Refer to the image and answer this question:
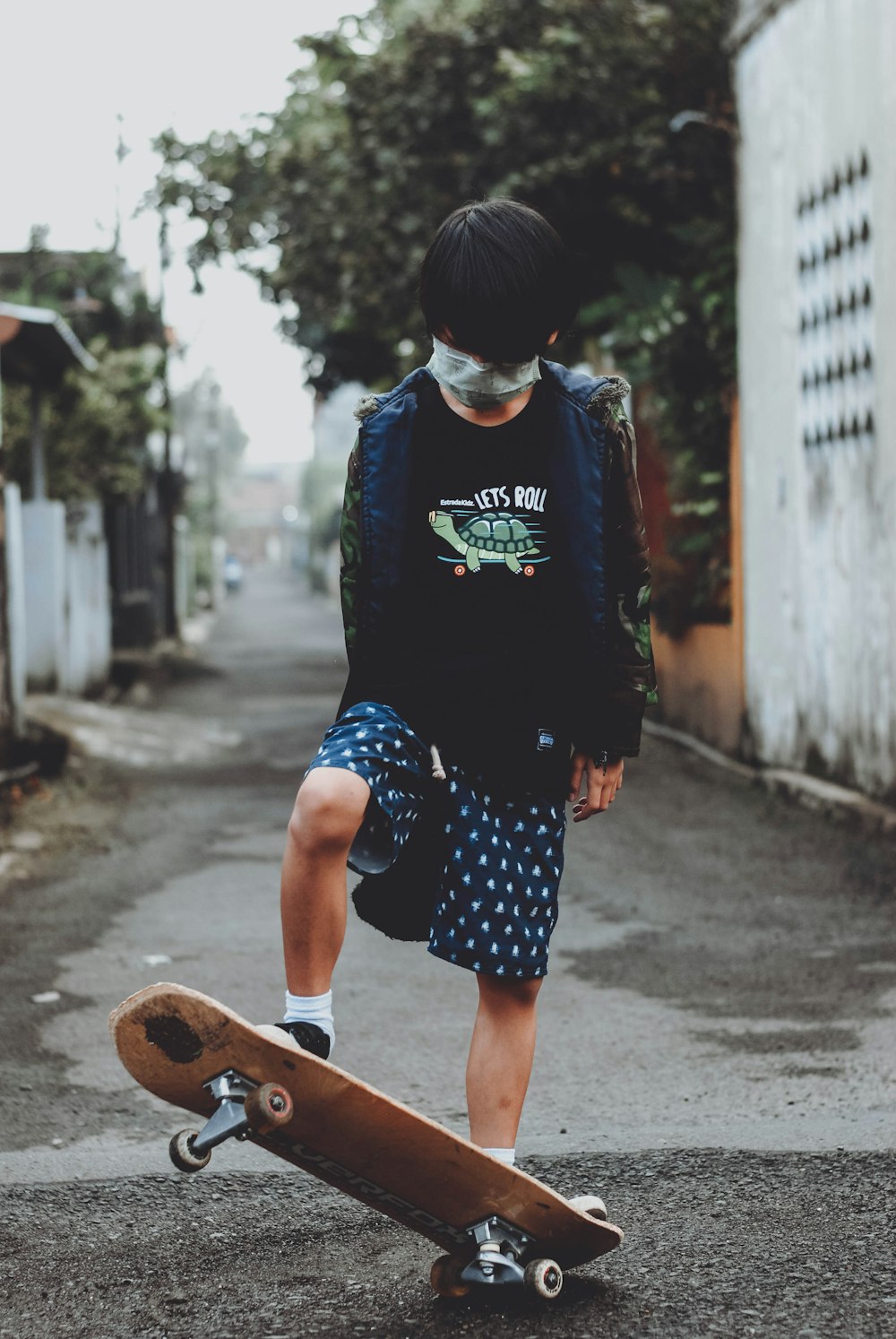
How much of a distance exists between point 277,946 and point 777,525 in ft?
17.7

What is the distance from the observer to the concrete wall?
8.68 meters

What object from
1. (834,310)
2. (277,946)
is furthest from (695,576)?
(277,946)

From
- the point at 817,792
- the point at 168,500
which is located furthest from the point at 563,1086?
the point at 168,500

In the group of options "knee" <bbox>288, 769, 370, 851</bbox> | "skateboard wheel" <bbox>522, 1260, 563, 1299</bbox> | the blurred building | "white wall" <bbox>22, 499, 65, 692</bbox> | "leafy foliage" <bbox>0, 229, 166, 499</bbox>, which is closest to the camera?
"knee" <bbox>288, 769, 370, 851</bbox>

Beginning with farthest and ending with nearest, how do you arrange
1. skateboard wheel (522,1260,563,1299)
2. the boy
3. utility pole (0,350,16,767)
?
utility pole (0,350,16,767) → the boy → skateboard wheel (522,1260,563,1299)

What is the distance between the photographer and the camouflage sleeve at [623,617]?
2.97 meters

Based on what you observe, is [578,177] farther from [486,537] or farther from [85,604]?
[486,537]

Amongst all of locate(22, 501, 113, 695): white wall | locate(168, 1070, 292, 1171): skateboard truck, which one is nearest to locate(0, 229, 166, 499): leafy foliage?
locate(22, 501, 113, 695): white wall

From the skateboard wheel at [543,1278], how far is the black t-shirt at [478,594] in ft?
2.64

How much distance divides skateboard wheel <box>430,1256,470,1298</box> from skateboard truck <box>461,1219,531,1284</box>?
2cm

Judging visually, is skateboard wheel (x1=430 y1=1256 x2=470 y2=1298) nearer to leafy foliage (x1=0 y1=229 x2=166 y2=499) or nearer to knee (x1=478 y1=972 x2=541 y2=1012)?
knee (x1=478 y1=972 x2=541 y2=1012)

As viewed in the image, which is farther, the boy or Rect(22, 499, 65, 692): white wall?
Rect(22, 499, 65, 692): white wall

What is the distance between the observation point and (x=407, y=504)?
9.66 feet

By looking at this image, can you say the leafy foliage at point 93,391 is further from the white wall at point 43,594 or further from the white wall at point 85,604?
the white wall at point 43,594
